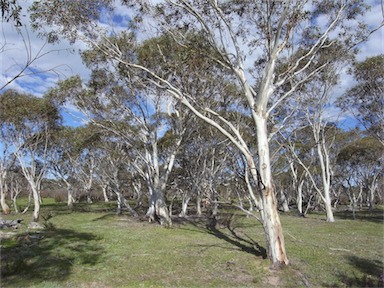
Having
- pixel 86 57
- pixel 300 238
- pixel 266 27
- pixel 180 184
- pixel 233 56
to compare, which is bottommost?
pixel 300 238

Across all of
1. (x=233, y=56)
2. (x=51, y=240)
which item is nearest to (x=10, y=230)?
(x=51, y=240)

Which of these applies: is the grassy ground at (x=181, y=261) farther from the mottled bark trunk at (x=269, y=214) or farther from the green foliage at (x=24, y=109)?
the green foliage at (x=24, y=109)

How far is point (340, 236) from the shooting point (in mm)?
13688

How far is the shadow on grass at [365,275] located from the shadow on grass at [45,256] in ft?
20.2

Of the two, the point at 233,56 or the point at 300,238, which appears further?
the point at 300,238

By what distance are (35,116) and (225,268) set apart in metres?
18.2

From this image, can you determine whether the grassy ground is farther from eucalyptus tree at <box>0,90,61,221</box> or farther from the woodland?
eucalyptus tree at <box>0,90,61,221</box>

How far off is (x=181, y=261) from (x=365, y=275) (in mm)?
4475

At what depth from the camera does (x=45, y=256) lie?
32.4 feet

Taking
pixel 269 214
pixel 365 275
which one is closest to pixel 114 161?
pixel 269 214

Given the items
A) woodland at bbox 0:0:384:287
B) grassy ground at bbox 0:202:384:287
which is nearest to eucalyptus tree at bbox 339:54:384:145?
woodland at bbox 0:0:384:287

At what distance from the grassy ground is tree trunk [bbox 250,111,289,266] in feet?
1.20

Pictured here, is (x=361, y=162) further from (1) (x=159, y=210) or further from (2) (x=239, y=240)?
(2) (x=239, y=240)

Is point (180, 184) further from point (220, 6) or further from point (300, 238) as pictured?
point (220, 6)
